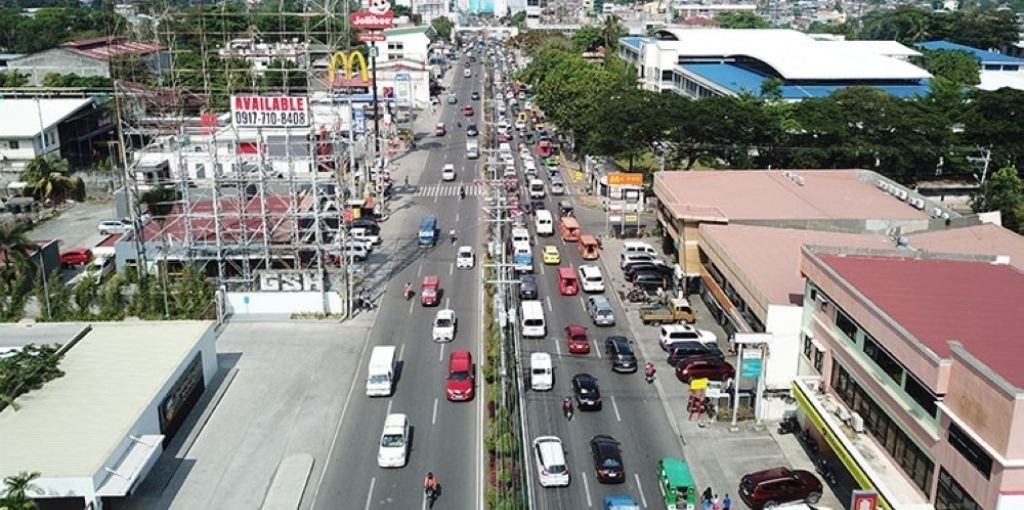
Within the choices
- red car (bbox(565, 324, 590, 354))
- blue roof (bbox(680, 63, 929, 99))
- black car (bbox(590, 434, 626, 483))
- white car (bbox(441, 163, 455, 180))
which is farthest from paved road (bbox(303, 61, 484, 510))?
blue roof (bbox(680, 63, 929, 99))

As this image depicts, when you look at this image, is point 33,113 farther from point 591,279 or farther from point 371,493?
point 371,493

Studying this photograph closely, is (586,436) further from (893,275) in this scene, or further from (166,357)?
(166,357)

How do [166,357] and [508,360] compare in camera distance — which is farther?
[508,360]

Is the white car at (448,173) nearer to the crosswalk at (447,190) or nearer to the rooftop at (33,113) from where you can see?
the crosswalk at (447,190)

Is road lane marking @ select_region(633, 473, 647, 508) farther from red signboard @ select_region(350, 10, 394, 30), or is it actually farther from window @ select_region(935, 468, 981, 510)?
red signboard @ select_region(350, 10, 394, 30)

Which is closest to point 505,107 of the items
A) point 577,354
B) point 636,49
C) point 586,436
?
point 636,49

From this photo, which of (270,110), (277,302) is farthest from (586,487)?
(270,110)

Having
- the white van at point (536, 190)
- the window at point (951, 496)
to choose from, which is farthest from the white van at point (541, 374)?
the white van at point (536, 190)
